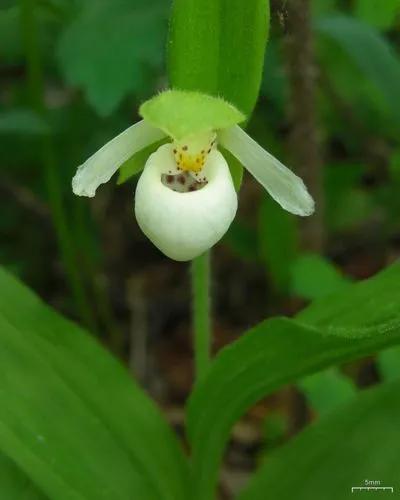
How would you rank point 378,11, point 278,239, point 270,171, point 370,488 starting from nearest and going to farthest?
1. point 270,171
2. point 370,488
3. point 378,11
4. point 278,239

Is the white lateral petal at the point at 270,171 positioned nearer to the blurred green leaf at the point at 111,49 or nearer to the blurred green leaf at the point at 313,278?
the blurred green leaf at the point at 111,49

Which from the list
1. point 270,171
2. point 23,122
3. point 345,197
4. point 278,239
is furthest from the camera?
point 345,197

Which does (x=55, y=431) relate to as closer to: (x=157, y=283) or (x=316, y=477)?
(x=316, y=477)

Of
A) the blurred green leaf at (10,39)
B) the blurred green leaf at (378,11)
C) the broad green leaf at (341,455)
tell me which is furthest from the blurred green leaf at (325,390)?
the blurred green leaf at (10,39)

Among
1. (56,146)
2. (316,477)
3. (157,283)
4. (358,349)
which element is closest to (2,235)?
(56,146)

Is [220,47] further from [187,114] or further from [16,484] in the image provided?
[16,484]

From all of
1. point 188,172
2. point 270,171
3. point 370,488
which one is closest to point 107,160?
point 188,172

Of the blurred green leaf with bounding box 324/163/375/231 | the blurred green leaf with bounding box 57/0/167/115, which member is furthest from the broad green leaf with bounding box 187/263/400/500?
the blurred green leaf with bounding box 324/163/375/231

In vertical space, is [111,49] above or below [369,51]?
below

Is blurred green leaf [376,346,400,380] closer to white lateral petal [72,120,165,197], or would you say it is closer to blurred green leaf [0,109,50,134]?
white lateral petal [72,120,165,197]
